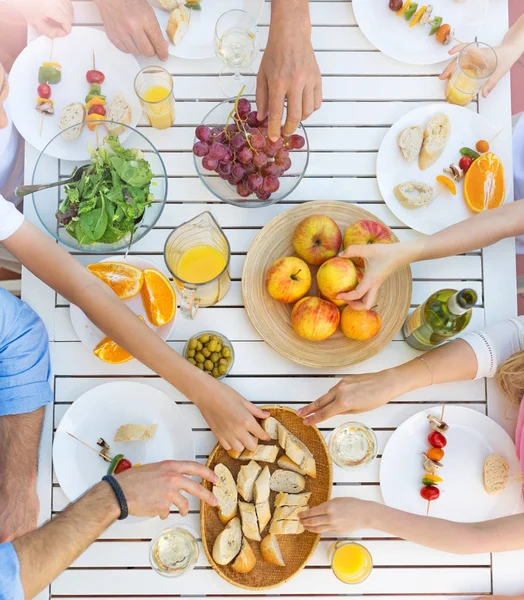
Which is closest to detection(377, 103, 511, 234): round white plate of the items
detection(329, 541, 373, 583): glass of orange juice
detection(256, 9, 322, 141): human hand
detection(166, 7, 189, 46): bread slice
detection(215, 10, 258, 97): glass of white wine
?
detection(256, 9, 322, 141): human hand

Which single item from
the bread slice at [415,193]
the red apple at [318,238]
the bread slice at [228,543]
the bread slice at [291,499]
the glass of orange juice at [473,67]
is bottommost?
the bread slice at [228,543]

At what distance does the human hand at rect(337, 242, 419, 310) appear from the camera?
4.71 ft

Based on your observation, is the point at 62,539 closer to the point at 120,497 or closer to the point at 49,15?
the point at 120,497

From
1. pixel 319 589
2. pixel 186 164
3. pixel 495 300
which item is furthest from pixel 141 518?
pixel 495 300

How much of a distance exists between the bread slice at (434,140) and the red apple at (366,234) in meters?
0.24

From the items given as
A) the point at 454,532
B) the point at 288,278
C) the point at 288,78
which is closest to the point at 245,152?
the point at 288,78

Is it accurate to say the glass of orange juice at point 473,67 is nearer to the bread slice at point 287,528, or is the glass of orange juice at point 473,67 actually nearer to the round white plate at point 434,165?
the round white plate at point 434,165

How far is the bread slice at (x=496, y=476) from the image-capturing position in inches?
57.7

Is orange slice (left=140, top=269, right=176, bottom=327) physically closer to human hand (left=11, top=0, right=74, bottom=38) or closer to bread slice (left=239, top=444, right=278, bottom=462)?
bread slice (left=239, top=444, right=278, bottom=462)

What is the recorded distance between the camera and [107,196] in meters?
1.39

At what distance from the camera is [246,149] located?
1417mm

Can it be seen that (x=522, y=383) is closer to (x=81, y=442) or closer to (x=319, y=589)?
(x=319, y=589)

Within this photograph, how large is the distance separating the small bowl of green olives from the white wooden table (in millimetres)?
44

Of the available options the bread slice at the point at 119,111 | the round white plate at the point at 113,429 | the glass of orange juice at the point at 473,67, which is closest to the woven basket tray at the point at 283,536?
the round white plate at the point at 113,429
